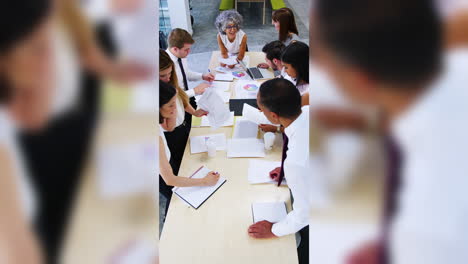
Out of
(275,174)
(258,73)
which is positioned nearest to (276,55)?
(258,73)

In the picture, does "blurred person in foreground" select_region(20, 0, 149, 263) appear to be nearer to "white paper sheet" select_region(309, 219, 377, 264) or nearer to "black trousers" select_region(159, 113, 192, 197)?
"white paper sheet" select_region(309, 219, 377, 264)

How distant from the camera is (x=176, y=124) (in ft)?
6.50

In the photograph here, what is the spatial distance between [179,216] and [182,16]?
4.78 meters

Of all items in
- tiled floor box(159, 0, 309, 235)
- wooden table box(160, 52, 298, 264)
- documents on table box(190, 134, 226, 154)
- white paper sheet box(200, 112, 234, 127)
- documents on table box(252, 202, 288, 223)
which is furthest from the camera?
tiled floor box(159, 0, 309, 235)

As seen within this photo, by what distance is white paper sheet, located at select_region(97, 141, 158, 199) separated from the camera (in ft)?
0.71

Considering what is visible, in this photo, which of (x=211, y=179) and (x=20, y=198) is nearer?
(x=20, y=198)

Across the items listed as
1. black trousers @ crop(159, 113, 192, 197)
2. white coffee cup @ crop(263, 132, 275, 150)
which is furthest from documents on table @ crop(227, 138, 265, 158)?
black trousers @ crop(159, 113, 192, 197)

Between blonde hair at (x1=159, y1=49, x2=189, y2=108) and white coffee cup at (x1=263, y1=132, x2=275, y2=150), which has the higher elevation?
blonde hair at (x1=159, y1=49, x2=189, y2=108)

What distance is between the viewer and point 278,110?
4.34ft

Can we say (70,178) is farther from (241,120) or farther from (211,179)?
(241,120)

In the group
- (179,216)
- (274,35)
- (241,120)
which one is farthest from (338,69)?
(274,35)

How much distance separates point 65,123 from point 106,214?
77 millimetres

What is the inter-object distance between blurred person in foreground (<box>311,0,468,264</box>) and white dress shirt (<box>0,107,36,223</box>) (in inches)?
8.4

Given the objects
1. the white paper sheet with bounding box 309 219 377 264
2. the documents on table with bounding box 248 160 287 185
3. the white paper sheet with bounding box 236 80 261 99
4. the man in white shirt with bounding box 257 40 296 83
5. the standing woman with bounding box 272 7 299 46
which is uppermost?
the white paper sheet with bounding box 309 219 377 264
